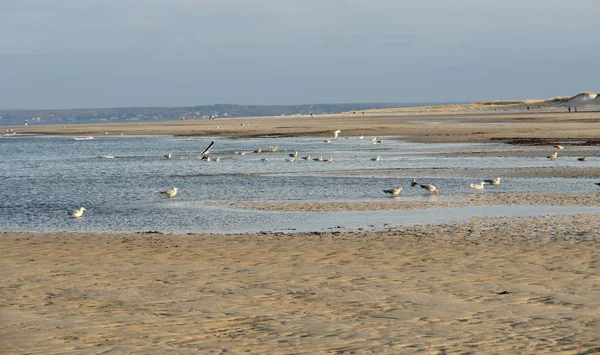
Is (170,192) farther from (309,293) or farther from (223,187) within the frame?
(309,293)

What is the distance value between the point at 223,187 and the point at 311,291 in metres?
15.6

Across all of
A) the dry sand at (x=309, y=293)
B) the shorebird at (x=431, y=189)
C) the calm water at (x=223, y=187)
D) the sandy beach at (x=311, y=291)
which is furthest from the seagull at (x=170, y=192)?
the dry sand at (x=309, y=293)

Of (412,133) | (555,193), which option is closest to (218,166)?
(555,193)

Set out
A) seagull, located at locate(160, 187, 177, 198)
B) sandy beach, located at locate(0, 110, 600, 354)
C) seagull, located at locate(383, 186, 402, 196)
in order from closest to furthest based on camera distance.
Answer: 1. sandy beach, located at locate(0, 110, 600, 354)
2. seagull, located at locate(383, 186, 402, 196)
3. seagull, located at locate(160, 187, 177, 198)

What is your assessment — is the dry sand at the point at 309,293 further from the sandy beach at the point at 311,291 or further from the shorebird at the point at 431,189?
the shorebird at the point at 431,189

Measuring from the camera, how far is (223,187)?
25.7 metres

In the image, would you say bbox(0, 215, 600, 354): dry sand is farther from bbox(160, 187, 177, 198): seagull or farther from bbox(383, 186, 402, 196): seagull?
bbox(160, 187, 177, 198): seagull

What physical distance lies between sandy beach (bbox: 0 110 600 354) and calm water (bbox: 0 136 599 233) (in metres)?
1.79

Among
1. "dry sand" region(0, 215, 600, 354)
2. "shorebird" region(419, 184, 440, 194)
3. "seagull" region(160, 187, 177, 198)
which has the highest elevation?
"seagull" region(160, 187, 177, 198)

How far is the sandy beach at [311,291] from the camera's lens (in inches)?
316

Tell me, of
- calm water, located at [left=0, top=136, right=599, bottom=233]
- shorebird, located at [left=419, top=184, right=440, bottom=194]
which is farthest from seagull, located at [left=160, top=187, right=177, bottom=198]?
shorebird, located at [left=419, top=184, right=440, bottom=194]

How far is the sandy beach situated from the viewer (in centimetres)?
802

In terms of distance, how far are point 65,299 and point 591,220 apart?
394 inches

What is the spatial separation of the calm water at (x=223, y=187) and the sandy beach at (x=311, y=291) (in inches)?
70.5
